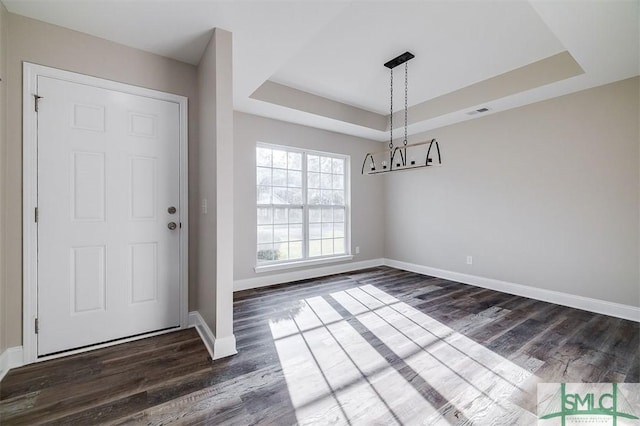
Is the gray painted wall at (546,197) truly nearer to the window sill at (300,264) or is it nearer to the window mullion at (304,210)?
the window sill at (300,264)

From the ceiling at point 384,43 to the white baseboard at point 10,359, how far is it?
2459 millimetres

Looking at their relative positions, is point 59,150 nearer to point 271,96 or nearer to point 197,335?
point 197,335

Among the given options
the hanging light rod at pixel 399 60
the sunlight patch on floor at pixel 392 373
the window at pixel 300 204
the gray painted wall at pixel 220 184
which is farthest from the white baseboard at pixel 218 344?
the hanging light rod at pixel 399 60

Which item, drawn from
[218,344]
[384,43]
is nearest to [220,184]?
[218,344]

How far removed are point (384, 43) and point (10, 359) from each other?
13.2ft

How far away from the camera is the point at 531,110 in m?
3.54

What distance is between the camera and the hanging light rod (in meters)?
2.87

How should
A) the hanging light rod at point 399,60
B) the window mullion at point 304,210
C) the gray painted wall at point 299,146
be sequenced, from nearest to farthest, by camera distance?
the hanging light rod at point 399,60 < the gray painted wall at point 299,146 < the window mullion at point 304,210

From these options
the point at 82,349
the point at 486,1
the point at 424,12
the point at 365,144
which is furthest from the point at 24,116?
the point at 365,144

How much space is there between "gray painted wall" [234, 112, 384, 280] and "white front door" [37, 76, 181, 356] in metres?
1.31

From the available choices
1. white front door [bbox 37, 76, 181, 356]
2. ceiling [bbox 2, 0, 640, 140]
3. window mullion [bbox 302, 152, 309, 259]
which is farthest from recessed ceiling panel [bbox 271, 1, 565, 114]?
white front door [bbox 37, 76, 181, 356]

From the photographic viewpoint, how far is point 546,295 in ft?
11.2

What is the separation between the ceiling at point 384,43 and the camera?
1.97 m

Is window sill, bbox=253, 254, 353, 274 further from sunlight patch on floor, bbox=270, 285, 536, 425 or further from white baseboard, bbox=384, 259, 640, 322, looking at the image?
white baseboard, bbox=384, 259, 640, 322
